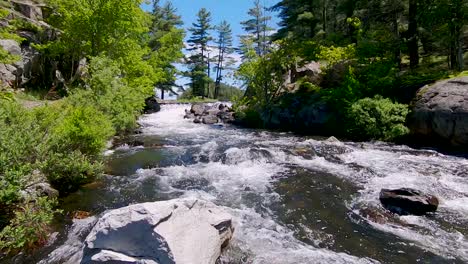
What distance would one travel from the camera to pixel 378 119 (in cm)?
1733

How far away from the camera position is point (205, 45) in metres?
58.0

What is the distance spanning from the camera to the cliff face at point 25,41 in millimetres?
18031

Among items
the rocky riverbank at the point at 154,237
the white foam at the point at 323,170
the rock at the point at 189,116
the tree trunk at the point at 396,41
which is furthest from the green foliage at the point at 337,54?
the rocky riverbank at the point at 154,237

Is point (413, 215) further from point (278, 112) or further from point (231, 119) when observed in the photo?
point (231, 119)

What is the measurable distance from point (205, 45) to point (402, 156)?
49.1 m

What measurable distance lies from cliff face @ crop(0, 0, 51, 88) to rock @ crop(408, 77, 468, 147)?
21586mm

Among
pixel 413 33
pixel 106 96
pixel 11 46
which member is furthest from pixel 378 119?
pixel 11 46

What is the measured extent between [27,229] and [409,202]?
8.50 meters

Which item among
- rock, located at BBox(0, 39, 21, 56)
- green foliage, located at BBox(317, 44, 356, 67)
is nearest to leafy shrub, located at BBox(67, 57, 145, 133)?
rock, located at BBox(0, 39, 21, 56)

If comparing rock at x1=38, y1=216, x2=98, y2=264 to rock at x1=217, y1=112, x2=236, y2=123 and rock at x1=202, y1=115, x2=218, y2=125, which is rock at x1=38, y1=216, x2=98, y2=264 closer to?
rock at x1=202, y1=115, x2=218, y2=125

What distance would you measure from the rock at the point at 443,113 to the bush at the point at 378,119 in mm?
577

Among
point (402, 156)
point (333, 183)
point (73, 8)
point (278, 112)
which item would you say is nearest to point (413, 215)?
point (333, 183)

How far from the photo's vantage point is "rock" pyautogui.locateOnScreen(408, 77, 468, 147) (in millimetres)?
14188

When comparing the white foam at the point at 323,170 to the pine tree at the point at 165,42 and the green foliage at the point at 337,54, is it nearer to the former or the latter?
the green foliage at the point at 337,54
